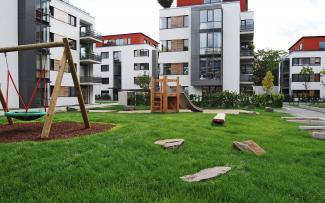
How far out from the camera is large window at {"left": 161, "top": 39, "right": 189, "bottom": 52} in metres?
44.0

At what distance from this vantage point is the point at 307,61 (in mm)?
61844

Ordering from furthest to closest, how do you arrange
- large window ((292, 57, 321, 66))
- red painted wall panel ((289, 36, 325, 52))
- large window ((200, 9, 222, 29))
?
red painted wall panel ((289, 36, 325, 52)) < large window ((292, 57, 321, 66)) < large window ((200, 9, 222, 29))

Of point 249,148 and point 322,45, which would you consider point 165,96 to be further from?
point 322,45

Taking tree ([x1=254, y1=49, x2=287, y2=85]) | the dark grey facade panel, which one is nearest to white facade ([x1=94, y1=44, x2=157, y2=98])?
tree ([x1=254, y1=49, x2=287, y2=85])

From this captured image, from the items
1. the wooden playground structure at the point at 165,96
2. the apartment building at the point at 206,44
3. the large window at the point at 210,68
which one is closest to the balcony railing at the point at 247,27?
the apartment building at the point at 206,44

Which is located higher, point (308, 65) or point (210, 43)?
point (210, 43)

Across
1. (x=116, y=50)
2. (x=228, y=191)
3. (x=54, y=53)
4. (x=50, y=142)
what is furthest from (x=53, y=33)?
Answer: (x=228, y=191)

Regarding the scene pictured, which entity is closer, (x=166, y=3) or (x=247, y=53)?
(x=247, y=53)

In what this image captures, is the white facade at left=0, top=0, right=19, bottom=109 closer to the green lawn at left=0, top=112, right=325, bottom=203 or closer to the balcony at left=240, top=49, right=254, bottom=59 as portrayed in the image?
the green lawn at left=0, top=112, right=325, bottom=203

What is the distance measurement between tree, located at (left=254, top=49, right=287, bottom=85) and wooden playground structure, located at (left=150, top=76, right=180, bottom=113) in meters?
56.4

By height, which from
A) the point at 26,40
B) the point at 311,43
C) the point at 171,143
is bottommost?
the point at 171,143

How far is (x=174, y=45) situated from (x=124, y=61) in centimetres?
2623

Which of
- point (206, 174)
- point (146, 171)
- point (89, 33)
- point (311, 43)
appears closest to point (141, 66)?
point (89, 33)

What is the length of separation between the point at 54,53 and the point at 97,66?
33.3 metres
